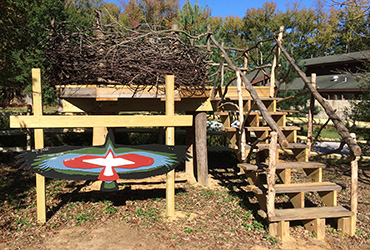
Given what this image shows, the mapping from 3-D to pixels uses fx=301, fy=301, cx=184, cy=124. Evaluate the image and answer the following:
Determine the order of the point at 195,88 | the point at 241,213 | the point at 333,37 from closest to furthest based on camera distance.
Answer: the point at 241,213 < the point at 195,88 < the point at 333,37

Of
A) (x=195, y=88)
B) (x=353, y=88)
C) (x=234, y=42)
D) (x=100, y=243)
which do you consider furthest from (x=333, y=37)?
(x=100, y=243)

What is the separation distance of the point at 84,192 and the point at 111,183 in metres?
1.90

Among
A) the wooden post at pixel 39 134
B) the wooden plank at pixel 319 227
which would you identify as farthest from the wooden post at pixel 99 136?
the wooden plank at pixel 319 227

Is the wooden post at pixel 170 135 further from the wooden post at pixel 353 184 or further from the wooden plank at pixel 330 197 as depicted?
the wooden post at pixel 353 184

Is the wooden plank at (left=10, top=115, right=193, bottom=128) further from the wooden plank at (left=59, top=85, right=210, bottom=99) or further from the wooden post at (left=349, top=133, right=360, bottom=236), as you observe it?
the wooden post at (left=349, top=133, right=360, bottom=236)

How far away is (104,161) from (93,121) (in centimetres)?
60

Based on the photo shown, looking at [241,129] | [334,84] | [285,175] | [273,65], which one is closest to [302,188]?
[285,175]

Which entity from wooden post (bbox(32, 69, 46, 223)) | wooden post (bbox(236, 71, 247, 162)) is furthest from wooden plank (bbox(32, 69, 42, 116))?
wooden post (bbox(236, 71, 247, 162))

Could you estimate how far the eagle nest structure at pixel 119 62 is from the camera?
491 centimetres

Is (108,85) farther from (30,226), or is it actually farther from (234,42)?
(234,42)

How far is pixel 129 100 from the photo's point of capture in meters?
5.72

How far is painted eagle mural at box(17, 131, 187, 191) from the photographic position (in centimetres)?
423

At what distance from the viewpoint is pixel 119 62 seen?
4961 millimetres

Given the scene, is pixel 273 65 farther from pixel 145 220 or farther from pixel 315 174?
pixel 145 220
